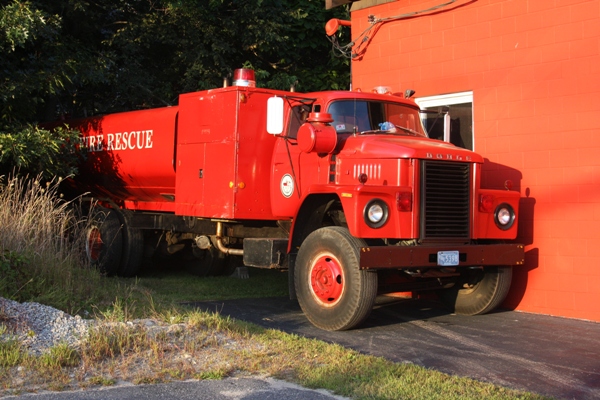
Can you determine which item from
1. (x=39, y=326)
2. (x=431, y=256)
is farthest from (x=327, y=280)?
(x=39, y=326)

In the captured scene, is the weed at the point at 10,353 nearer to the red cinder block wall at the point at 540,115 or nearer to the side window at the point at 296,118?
the side window at the point at 296,118

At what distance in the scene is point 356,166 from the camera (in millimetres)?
8836

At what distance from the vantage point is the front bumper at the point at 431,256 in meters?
7.89

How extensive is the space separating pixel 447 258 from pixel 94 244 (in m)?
6.82

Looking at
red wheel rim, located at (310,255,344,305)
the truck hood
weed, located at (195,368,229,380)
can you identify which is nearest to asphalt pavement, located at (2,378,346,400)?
weed, located at (195,368,229,380)

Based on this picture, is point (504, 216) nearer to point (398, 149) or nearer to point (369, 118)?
point (398, 149)

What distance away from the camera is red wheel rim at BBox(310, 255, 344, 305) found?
8.39 metres

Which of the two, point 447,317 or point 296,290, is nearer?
point 296,290

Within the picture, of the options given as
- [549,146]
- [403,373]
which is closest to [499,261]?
[549,146]

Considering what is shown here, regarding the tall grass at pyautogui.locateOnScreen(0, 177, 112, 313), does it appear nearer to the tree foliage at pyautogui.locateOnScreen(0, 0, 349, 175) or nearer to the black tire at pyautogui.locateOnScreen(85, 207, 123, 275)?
the black tire at pyautogui.locateOnScreen(85, 207, 123, 275)

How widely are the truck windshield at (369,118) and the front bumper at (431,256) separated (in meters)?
1.79

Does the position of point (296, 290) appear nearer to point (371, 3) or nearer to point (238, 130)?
point (238, 130)

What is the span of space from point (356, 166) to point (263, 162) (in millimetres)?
1685

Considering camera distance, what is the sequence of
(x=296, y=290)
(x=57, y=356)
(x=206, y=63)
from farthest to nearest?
(x=206, y=63) < (x=296, y=290) < (x=57, y=356)
